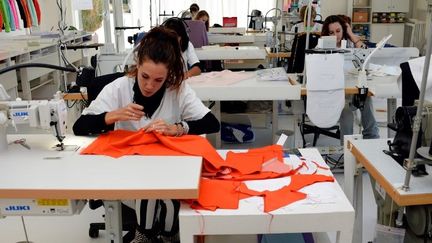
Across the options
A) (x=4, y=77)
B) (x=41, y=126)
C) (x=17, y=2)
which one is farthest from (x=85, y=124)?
(x=17, y=2)

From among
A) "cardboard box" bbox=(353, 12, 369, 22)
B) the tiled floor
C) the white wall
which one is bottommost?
the tiled floor

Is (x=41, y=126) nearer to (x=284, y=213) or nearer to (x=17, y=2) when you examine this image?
(x=284, y=213)

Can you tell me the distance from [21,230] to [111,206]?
125cm

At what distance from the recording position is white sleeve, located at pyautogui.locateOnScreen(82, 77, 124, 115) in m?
1.78

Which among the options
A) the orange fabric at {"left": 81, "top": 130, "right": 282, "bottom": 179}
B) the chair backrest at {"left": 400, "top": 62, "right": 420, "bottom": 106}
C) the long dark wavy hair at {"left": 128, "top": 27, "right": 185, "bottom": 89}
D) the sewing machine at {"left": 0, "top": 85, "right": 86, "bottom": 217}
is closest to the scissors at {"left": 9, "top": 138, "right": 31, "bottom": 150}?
the sewing machine at {"left": 0, "top": 85, "right": 86, "bottom": 217}

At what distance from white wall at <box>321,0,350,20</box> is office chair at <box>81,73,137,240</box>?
266 inches

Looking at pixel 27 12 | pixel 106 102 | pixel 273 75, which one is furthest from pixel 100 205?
pixel 27 12

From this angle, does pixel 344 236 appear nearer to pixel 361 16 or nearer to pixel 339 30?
pixel 339 30

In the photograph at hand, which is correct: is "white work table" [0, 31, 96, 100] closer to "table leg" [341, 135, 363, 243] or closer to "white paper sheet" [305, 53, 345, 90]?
"white paper sheet" [305, 53, 345, 90]

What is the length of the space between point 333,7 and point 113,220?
764 cm

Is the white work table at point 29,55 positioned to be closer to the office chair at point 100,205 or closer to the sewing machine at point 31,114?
the office chair at point 100,205

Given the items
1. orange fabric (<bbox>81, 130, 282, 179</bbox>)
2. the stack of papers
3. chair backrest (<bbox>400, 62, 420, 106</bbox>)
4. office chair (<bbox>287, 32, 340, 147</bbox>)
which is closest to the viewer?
orange fabric (<bbox>81, 130, 282, 179</bbox>)

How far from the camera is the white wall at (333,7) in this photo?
8.12 meters

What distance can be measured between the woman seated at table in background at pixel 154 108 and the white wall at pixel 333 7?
6.87 metres
